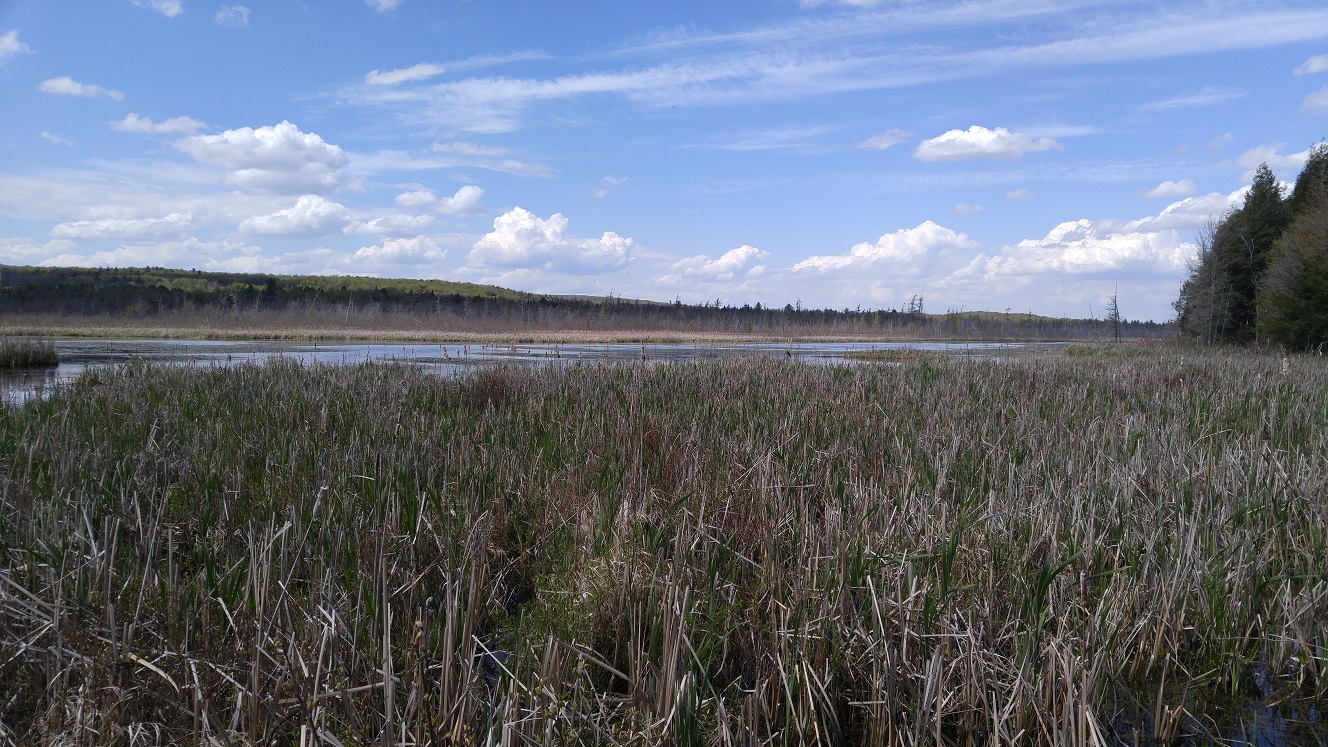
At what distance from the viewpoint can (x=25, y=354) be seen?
16188mm

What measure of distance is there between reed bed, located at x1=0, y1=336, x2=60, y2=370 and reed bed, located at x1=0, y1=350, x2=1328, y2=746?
14069 mm

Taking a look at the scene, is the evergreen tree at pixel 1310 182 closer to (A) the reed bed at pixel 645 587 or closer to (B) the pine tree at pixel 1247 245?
(B) the pine tree at pixel 1247 245

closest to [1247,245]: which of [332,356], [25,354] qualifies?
[332,356]

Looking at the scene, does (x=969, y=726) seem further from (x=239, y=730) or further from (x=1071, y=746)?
(x=239, y=730)

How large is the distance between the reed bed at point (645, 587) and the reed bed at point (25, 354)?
14069 millimetres

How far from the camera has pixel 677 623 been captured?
2176mm

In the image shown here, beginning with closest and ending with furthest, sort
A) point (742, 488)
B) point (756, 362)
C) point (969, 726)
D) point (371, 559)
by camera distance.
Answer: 1. point (969, 726)
2. point (371, 559)
3. point (742, 488)
4. point (756, 362)

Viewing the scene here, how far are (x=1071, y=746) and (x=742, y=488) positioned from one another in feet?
7.26

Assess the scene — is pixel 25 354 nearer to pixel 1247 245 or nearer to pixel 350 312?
pixel 350 312

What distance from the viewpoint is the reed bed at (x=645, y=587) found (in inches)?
79.9

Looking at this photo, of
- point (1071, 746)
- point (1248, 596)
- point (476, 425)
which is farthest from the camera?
→ point (476, 425)

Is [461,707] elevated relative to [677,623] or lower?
lower

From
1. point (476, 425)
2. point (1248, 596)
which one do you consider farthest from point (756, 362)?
point (1248, 596)

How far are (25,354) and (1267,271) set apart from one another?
151 ft
